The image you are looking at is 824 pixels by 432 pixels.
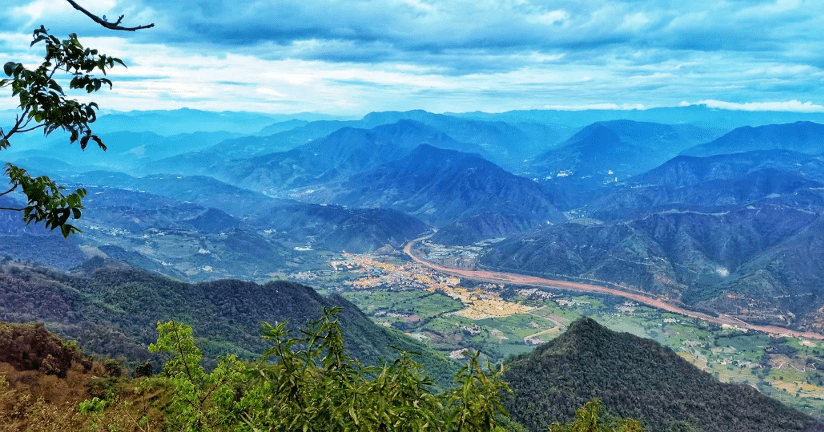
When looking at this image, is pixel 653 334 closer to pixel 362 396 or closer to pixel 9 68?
pixel 362 396

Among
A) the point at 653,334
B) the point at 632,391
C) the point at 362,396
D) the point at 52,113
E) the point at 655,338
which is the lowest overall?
the point at 653,334

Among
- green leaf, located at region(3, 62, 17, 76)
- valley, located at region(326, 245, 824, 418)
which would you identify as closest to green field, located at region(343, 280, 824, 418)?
valley, located at region(326, 245, 824, 418)

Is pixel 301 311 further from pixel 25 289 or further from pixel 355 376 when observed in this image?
pixel 355 376

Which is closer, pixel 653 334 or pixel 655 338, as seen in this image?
pixel 655 338

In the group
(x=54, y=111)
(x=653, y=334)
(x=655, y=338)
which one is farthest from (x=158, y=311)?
(x=653, y=334)

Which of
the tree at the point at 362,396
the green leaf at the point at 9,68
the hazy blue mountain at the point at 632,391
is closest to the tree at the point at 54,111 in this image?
the green leaf at the point at 9,68

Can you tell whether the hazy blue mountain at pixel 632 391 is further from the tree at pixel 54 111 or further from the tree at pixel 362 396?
the tree at pixel 54 111

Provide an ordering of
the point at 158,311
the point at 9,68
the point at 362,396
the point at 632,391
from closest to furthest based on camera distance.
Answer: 1. the point at 9,68
2. the point at 362,396
3. the point at 632,391
4. the point at 158,311

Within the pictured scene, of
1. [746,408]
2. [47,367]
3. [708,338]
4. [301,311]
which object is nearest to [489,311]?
[708,338]

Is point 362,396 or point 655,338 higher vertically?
point 362,396
